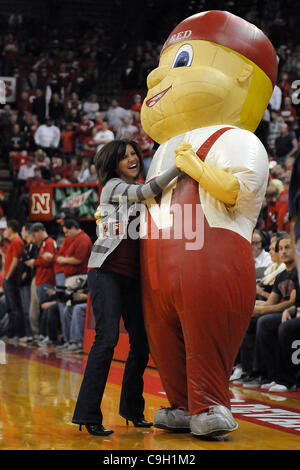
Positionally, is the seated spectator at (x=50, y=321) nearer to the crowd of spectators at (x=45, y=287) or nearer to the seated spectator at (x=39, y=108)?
the crowd of spectators at (x=45, y=287)

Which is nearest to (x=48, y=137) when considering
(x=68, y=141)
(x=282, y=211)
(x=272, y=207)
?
(x=68, y=141)

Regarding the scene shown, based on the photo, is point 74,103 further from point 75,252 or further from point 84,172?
point 75,252

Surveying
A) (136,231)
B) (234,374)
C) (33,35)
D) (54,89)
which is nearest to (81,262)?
(234,374)

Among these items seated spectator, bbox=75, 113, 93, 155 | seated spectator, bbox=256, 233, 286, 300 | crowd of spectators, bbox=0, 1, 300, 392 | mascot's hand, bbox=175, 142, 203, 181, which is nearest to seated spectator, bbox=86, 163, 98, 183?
crowd of spectators, bbox=0, 1, 300, 392

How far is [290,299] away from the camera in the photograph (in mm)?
6320

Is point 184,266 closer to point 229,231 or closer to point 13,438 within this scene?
point 229,231

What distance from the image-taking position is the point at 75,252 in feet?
29.4

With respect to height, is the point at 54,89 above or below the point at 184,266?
above

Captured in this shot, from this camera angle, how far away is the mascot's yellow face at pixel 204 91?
426cm

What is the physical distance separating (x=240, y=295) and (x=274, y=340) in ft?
7.90

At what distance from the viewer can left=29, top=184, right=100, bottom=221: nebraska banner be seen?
11367 millimetres

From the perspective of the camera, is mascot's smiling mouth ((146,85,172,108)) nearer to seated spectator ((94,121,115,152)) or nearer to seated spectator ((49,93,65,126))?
seated spectator ((94,121,115,152))

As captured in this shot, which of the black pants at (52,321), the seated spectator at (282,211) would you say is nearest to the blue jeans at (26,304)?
the black pants at (52,321)

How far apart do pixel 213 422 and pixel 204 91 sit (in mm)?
1791
